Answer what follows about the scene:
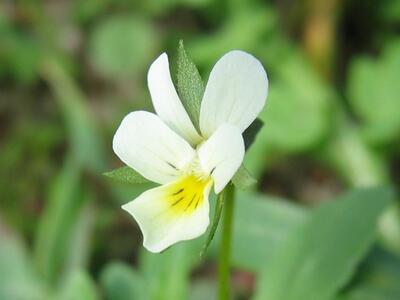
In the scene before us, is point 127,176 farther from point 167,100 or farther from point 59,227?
point 59,227

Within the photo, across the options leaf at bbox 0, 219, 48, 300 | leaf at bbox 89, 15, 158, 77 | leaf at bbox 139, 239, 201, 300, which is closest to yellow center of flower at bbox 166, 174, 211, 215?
leaf at bbox 139, 239, 201, 300

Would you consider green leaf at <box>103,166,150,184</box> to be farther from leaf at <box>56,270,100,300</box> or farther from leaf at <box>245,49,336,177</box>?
leaf at <box>245,49,336,177</box>

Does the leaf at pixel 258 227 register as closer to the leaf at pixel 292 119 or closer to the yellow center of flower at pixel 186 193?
the leaf at pixel 292 119

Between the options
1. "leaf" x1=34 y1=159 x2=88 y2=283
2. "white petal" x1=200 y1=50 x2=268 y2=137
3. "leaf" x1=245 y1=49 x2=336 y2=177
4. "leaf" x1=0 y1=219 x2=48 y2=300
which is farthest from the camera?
"leaf" x1=245 y1=49 x2=336 y2=177

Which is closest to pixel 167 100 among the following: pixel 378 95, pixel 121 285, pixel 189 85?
pixel 189 85

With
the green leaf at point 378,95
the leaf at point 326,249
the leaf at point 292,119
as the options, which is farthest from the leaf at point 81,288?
the green leaf at point 378,95

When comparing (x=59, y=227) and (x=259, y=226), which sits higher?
(x=259, y=226)

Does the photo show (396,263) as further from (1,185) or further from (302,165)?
(1,185)

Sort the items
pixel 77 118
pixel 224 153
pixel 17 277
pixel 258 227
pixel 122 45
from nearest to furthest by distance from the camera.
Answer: pixel 224 153 → pixel 258 227 → pixel 17 277 → pixel 77 118 → pixel 122 45
